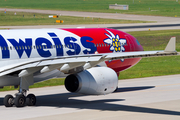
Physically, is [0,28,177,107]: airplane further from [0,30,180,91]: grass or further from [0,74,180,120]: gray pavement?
[0,30,180,91]: grass

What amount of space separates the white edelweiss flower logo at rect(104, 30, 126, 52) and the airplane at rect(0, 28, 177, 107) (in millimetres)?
2003

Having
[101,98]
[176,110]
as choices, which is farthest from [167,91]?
[176,110]

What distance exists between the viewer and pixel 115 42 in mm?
33438

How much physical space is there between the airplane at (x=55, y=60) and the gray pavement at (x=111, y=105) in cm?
142

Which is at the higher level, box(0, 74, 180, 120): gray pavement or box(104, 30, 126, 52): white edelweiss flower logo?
box(104, 30, 126, 52): white edelweiss flower logo

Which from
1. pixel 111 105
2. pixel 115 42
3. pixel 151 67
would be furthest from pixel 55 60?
pixel 151 67

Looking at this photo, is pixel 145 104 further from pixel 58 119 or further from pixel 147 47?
pixel 147 47

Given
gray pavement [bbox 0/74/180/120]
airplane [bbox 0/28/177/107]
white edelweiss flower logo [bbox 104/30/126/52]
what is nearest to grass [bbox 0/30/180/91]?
gray pavement [bbox 0/74/180/120]

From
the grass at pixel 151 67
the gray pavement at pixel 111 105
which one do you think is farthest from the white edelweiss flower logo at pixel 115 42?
the grass at pixel 151 67

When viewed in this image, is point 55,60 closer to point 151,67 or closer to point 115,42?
point 115,42

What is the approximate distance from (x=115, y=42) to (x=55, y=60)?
9.45 metres

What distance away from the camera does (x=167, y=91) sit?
34.1m

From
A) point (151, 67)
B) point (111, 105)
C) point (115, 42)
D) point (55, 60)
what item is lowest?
point (111, 105)

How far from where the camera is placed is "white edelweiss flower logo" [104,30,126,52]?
33.0 meters
